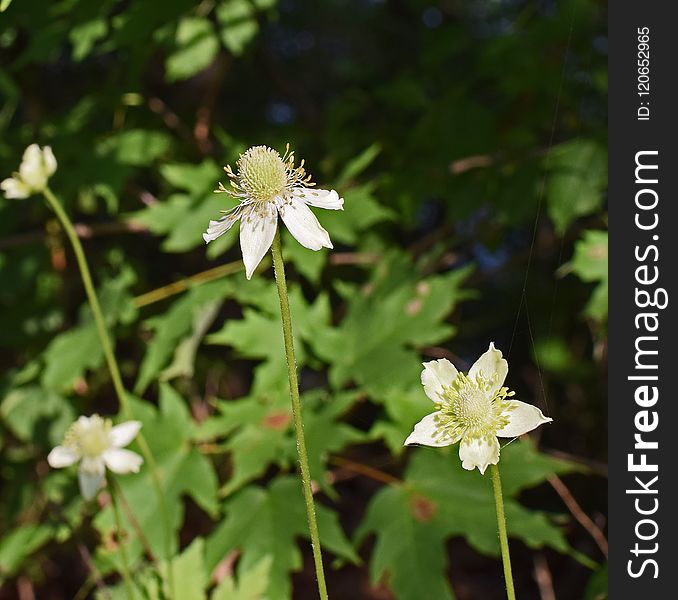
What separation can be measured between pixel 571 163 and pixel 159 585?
127 cm

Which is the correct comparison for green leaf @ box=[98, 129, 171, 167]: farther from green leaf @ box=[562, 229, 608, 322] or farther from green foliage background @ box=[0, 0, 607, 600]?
green leaf @ box=[562, 229, 608, 322]

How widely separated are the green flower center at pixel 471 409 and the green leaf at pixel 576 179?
1138mm

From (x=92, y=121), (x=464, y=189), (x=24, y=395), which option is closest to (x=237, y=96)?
(x=92, y=121)

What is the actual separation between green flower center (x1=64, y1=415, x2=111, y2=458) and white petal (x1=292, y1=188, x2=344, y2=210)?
0.45m

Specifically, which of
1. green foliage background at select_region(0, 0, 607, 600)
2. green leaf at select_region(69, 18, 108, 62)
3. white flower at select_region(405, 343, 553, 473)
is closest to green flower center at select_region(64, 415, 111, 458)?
green foliage background at select_region(0, 0, 607, 600)

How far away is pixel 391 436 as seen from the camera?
4.91ft

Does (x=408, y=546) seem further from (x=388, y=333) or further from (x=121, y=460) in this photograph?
Answer: (x=121, y=460)

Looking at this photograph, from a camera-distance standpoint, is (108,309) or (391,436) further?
(108,309)

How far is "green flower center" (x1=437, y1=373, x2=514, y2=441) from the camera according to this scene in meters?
0.70

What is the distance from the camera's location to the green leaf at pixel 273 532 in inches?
50.6

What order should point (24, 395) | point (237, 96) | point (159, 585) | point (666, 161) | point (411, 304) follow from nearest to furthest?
point (159, 585)
point (666, 161)
point (411, 304)
point (24, 395)
point (237, 96)

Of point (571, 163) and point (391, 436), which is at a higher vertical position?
point (571, 163)

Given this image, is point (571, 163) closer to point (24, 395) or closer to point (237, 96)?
point (24, 395)

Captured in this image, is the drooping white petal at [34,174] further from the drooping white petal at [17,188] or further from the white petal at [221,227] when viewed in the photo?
the white petal at [221,227]
